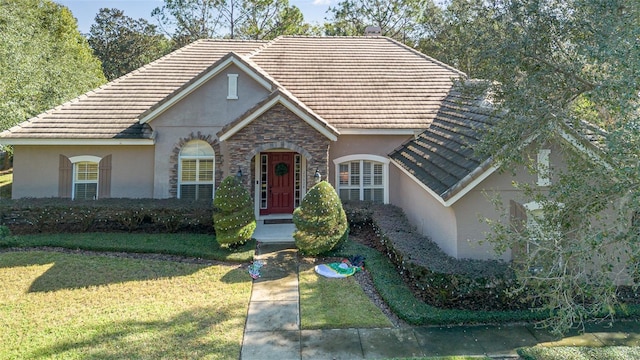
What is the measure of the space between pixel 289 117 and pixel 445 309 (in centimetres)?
816

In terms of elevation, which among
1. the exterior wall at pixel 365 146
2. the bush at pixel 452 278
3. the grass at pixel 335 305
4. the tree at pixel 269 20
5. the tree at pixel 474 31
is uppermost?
the tree at pixel 269 20

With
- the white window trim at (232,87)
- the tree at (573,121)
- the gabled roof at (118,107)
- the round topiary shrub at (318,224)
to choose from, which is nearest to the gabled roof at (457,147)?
the tree at (573,121)

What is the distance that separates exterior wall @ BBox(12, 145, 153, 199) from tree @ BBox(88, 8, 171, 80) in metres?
35.5

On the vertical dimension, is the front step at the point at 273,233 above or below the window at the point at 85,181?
below

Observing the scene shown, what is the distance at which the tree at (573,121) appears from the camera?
16.8 ft

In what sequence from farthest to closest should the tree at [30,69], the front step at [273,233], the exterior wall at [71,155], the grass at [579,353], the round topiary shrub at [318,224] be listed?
1. the tree at [30,69]
2. the exterior wall at [71,155]
3. the front step at [273,233]
4. the round topiary shrub at [318,224]
5. the grass at [579,353]

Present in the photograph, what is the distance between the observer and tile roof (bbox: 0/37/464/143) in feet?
47.5

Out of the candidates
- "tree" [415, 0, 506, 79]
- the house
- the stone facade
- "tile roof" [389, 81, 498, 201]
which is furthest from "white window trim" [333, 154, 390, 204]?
"tree" [415, 0, 506, 79]

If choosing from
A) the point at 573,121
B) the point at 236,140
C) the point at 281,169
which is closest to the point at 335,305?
the point at 573,121

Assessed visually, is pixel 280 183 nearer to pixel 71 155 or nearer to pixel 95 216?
pixel 95 216

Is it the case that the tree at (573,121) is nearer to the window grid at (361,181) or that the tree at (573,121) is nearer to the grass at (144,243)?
the grass at (144,243)

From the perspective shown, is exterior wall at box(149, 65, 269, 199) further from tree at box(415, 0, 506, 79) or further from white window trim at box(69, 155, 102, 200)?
tree at box(415, 0, 506, 79)

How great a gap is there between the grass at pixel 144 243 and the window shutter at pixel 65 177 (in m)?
2.33

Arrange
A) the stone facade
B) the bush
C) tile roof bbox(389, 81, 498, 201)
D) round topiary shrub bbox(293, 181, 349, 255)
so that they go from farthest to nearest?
the stone facade → round topiary shrub bbox(293, 181, 349, 255) → tile roof bbox(389, 81, 498, 201) → the bush
